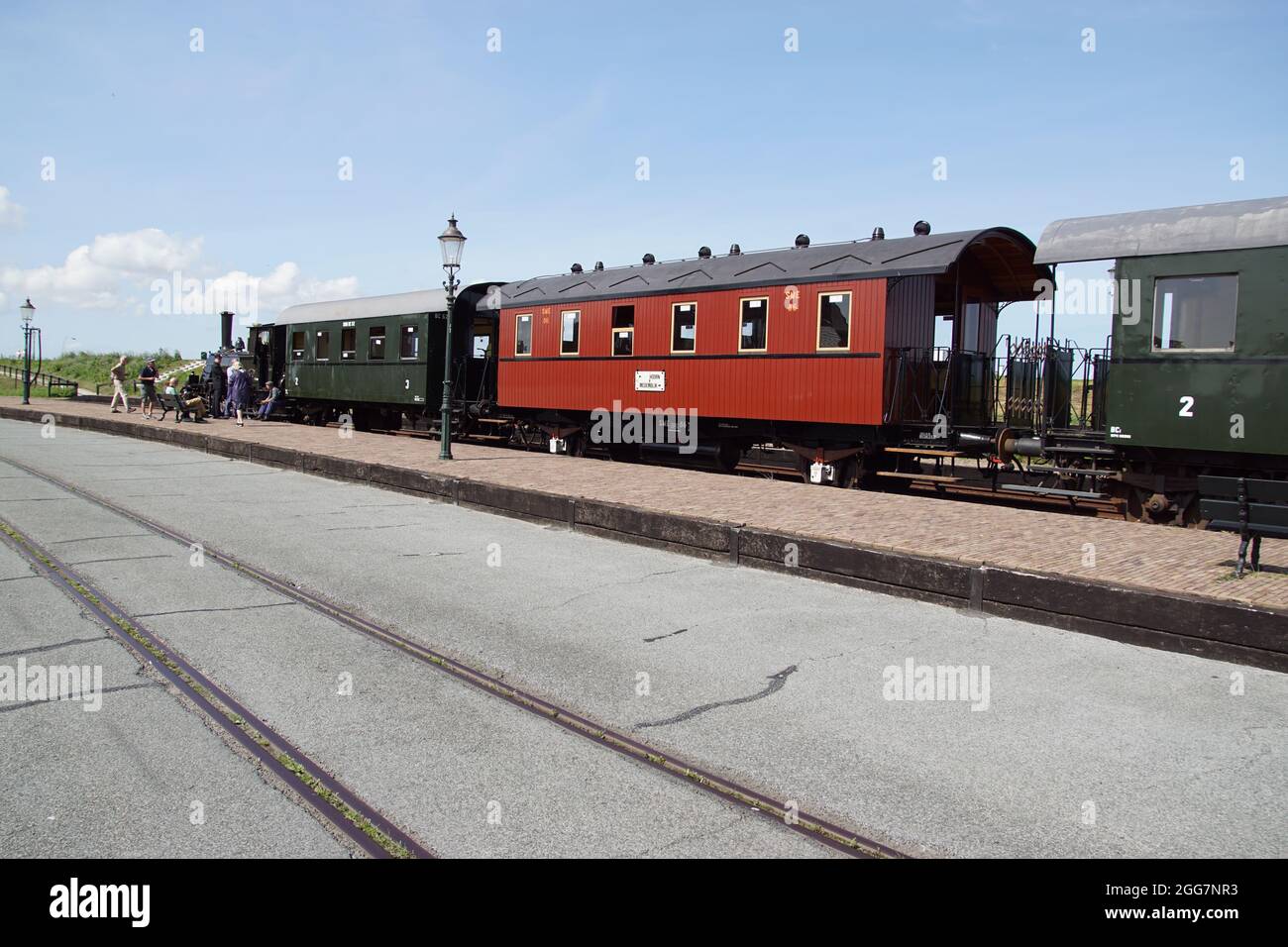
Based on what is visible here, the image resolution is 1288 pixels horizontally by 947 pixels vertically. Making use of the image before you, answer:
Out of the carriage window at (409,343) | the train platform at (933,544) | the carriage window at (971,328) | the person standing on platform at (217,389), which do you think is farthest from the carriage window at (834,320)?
the person standing on platform at (217,389)

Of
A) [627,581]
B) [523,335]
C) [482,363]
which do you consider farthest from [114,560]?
[482,363]

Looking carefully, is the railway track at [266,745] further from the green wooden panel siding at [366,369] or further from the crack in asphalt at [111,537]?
the green wooden panel siding at [366,369]

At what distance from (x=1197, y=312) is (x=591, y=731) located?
9370mm

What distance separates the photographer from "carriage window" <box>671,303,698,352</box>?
15.9 meters

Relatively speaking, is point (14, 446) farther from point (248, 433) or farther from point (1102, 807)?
point (1102, 807)

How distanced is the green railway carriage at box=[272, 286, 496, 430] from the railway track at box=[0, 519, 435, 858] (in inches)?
582

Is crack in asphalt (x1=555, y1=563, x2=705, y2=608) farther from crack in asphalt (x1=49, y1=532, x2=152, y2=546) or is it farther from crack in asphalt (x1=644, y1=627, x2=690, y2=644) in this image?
crack in asphalt (x1=49, y1=532, x2=152, y2=546)

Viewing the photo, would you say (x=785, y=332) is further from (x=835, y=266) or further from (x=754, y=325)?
(x=835, y=266)

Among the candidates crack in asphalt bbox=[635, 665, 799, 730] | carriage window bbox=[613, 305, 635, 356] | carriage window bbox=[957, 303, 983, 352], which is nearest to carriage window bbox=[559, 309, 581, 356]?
carriage window bbox=[613, 305, 635, 356]

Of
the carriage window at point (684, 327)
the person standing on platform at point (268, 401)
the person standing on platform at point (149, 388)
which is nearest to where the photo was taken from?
the carriage window at point (684, 327)

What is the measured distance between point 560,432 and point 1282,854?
16.7 meters

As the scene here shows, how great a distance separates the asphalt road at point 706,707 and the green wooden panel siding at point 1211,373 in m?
5.19

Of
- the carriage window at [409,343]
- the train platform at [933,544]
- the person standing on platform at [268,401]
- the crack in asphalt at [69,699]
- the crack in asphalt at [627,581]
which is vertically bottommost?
the crack in asphalt at [69,699]

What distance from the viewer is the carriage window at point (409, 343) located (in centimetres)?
2270
